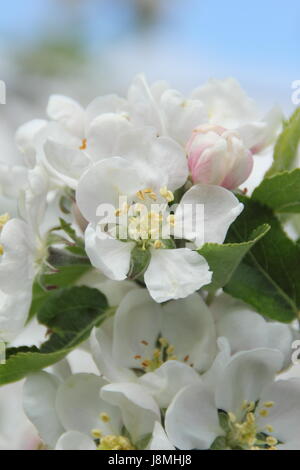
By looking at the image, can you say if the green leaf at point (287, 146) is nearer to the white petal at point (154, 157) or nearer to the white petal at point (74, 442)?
the white petal at point (154, 157)

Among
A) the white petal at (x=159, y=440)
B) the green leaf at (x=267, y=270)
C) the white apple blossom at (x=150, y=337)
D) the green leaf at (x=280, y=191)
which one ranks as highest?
the green leaf at (x=280, y=191)

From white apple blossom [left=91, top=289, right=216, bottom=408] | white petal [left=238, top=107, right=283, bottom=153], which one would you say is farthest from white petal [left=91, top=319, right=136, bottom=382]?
white petal [left=238, top=107, right=283, bottom=153]

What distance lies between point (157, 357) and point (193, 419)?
84 mm

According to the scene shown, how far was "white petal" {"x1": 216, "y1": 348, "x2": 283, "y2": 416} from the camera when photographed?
612 millimetres

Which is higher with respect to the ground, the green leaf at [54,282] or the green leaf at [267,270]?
the green leaf at [267,270]

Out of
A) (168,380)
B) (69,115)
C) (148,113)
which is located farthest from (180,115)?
(168,380)

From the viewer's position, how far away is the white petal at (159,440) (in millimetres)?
577

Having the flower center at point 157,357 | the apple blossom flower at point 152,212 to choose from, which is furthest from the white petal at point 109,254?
the flower center at point 157,357

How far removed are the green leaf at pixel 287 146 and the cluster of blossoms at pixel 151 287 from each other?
28mm

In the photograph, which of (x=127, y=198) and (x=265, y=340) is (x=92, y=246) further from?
(x=265, y=340)

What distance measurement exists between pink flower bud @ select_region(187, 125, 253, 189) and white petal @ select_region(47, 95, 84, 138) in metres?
0.14

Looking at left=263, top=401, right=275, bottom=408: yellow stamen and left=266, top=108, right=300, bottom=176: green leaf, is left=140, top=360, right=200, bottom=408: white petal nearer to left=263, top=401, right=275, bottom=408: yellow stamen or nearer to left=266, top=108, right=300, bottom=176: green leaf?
left=263, top=401, right=275, bottom=408: yellow stamen
